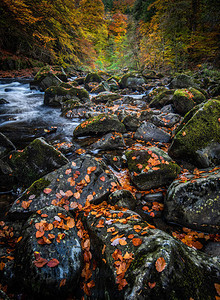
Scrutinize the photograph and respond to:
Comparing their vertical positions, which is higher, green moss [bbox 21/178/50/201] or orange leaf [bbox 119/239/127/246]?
orange leaf [bbox 119/239/127/246]

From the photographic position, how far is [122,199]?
311 centimetres

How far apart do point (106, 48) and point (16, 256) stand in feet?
165

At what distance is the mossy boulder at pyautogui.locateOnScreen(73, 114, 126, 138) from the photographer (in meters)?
6.26

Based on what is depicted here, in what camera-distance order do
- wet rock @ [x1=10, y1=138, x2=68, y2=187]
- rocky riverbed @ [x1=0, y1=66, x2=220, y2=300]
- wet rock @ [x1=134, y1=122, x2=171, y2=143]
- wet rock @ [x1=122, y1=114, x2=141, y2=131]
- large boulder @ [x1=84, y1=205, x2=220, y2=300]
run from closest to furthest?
1. large boulder @ [x1=84, y1=205, x2=220, y2=300]
2. rocky riverbed @ [x1=0, y1=66, x2=220, y2=300]
3. wet rock @ [x1=10, y1=138, x2=68, y2=187]
4. wet rock @ [x1=134, y1=122, x2=171, y2=143]
5. wet rock @ [x1=122, y1=114, x2=141, y2=131]

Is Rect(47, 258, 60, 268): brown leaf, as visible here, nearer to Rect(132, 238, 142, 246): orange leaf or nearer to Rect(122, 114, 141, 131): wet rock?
Rect(132, 238, 142, 246): orange leaf

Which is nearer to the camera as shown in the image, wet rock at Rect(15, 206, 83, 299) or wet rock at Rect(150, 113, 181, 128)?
wet rock at Rect(15, 206, 83, 299)

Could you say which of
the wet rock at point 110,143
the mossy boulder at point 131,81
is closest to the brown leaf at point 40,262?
the wet rock at point 110,143

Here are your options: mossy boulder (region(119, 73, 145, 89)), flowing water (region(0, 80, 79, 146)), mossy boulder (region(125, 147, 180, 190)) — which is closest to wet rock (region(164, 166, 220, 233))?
mossy boulder (region(125, 147, 180, 190))

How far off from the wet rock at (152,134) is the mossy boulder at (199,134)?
1450 millimetres

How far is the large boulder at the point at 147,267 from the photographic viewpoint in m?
1.39

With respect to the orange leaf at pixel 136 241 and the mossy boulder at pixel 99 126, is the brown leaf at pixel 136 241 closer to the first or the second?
the orange leaf at pixel 136 241

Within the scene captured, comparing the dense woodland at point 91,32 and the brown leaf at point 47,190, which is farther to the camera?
the dense woodland at point 91,32

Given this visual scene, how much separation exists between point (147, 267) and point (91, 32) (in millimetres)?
27338

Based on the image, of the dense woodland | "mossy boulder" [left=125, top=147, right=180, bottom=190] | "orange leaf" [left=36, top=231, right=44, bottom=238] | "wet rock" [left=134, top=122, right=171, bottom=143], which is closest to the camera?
"orange leaf" [left=36, top=231, right=44, bottom=238]
